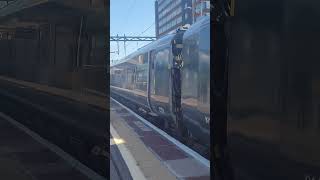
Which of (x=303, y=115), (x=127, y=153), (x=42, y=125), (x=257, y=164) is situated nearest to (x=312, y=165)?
(x=303, y=115)

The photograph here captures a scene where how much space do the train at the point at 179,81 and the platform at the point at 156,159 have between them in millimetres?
517

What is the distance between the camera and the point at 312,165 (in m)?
1.10

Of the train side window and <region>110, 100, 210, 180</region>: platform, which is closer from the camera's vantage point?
<region>110, 100, 210, 180</region>: platform

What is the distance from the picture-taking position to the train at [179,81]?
7.60m

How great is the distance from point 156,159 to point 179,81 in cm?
328

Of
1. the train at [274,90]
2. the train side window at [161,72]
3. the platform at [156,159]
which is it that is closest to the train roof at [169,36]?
the train side window at [161,72]

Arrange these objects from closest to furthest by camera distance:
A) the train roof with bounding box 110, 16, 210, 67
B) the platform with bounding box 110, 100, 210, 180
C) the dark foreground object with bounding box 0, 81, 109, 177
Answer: the dark foreground object with bounding box 0, 81, 109, 177 < the platform with bounding box 110, 100, 210, 180 < the train roof with bounding box 110, 16, 210, 67

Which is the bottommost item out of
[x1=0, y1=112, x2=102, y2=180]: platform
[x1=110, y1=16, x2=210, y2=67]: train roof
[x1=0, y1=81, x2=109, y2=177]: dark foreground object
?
[x1=0, y1=112, x2=102, y2=180]: platform

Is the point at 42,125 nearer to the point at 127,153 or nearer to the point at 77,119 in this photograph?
the point at 77,119

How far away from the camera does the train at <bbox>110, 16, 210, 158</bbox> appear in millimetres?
7604

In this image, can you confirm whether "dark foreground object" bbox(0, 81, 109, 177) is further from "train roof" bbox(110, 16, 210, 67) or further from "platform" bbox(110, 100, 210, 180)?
"train roof" bbox(110, 16, 210, 67)

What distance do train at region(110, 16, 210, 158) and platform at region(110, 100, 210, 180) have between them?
52cm

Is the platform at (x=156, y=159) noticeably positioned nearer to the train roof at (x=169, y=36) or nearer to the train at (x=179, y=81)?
the train at (x=179, y=81)

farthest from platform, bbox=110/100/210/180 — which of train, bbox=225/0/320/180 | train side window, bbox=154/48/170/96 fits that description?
train, bbox=225/0/320/180
